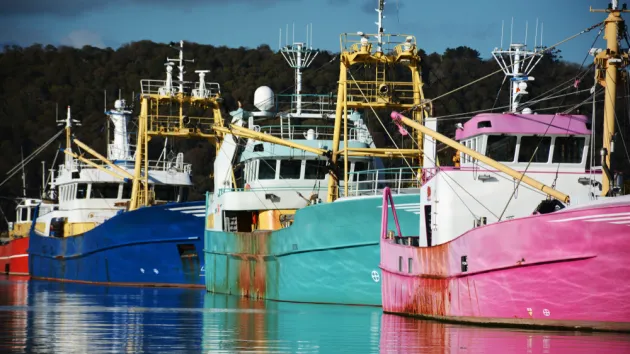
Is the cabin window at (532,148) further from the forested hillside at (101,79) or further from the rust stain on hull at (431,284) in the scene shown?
the forested hillside at (101,79)

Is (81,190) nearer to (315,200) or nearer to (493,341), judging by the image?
(315,200)

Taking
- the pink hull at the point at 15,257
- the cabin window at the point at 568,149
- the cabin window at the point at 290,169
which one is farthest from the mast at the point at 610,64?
the pink hull at the point at 15,257

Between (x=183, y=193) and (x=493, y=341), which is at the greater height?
(x=183, y=193)

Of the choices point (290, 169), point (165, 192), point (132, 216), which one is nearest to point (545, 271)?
point (290, 169)

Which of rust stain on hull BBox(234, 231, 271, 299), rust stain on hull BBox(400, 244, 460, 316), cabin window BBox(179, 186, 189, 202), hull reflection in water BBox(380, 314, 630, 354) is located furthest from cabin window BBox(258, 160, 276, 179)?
hull reflection in water BBox(380, 314, 630, 354)

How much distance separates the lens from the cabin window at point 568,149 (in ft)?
→ 83.9

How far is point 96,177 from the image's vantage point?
51.1 metres

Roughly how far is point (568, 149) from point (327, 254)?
24.7 ft

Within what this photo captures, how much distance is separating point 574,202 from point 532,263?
2.03 metres

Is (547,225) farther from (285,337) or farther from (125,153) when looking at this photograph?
(125,153)

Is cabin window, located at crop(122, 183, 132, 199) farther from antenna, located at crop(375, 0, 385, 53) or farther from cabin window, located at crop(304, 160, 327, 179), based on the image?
antenna, located at crop(375, 0, 385, 53)

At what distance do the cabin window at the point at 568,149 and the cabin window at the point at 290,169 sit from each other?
13.0 metres

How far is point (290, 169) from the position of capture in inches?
1479

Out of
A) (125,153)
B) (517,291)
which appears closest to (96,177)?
(125,153)
